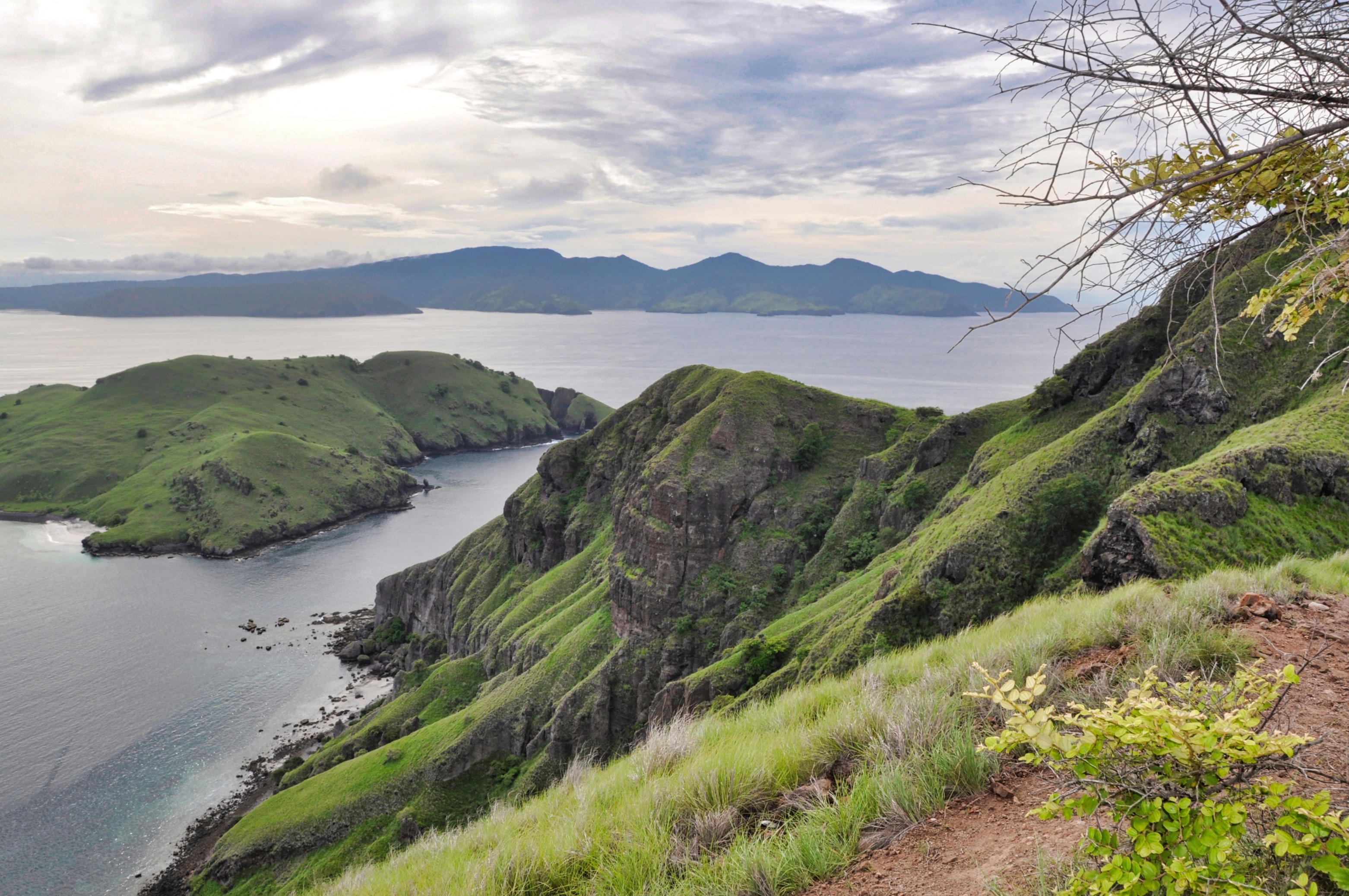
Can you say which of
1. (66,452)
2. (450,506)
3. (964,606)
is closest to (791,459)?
(964,606)

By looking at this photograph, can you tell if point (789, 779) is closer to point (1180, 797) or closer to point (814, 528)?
point (1180, 797)

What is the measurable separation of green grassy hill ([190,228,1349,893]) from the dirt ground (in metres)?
0.31

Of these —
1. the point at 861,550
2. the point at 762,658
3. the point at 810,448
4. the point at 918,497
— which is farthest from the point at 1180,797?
the point at 810,448

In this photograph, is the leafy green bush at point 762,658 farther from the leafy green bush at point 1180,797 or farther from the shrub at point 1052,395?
the leafy green bush at point 1180,797

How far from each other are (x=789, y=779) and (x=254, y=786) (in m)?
77.3

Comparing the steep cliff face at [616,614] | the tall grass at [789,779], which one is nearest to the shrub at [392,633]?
the steep cliff face at [616,614]

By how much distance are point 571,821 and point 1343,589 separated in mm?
12649

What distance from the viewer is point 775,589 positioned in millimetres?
57156

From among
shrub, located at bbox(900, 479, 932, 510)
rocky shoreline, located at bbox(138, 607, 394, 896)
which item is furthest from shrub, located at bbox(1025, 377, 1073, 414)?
rocky shoreline, located at bbox(138, 607, 394, 896)

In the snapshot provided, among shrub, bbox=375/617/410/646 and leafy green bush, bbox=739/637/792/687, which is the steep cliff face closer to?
leafy green bush, bbox=739/637/792/687

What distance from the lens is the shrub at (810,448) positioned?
65938 millimetres

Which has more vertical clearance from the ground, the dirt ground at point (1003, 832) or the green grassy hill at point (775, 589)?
the dirt ground at point (1003, 832)

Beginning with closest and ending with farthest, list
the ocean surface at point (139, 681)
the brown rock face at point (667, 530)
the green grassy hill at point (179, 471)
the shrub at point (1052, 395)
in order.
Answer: the shrub at point (1052, 395) < the brown rock face at point (667, 530) < the ocean surface at point (139, 681) < the green grassy hill at point (179, 471)

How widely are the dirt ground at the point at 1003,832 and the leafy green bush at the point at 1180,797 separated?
0.70 m
